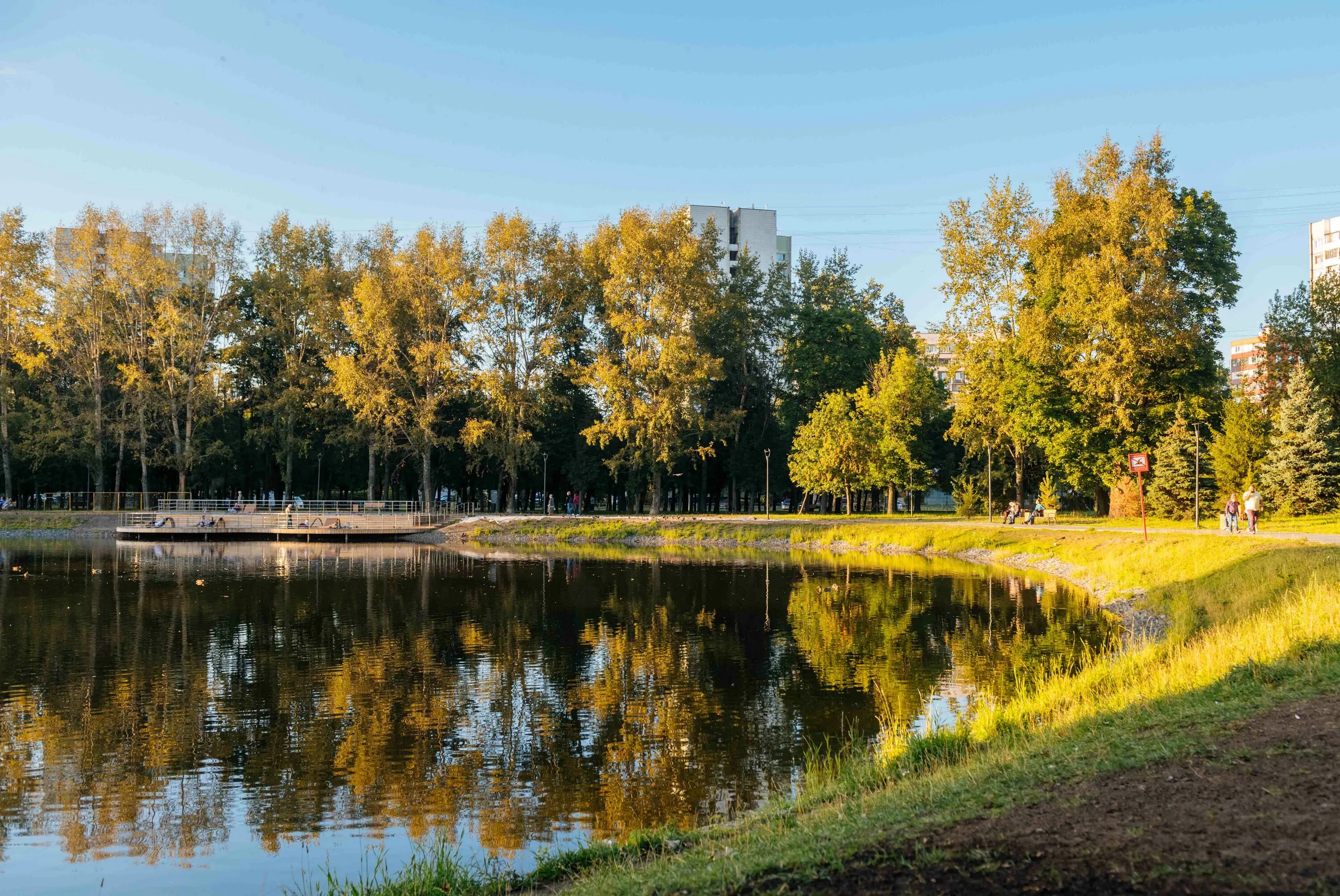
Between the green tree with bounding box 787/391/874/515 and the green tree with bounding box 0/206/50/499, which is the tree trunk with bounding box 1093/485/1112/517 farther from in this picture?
the green tree with bounding box 0/206/50/499

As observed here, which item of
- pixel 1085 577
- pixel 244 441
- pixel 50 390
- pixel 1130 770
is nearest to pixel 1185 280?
pixel 1085 577

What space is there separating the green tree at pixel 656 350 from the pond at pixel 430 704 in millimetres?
30682

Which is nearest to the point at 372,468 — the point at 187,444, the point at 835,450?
the point at 187,444

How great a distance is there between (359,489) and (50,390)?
37.0m

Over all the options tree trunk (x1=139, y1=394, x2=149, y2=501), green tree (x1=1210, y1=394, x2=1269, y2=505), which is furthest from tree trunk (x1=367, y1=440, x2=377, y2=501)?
green tree (x1=1210, y1=394, x2=1269, y2=505)

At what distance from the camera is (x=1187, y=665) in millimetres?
14586

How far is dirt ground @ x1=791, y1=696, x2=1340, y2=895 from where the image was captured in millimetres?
6207

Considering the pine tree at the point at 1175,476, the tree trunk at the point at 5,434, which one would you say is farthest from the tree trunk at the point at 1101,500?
the tree trunk at the point at 5,434

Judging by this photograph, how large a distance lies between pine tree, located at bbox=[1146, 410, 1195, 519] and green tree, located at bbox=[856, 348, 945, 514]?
61.0ft

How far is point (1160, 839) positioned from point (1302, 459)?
46973mm

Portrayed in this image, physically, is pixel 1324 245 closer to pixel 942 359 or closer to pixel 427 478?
pixel 942 359

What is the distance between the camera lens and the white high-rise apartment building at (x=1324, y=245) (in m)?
151

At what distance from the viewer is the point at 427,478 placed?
74188mm

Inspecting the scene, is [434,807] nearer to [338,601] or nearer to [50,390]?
[338,601]
